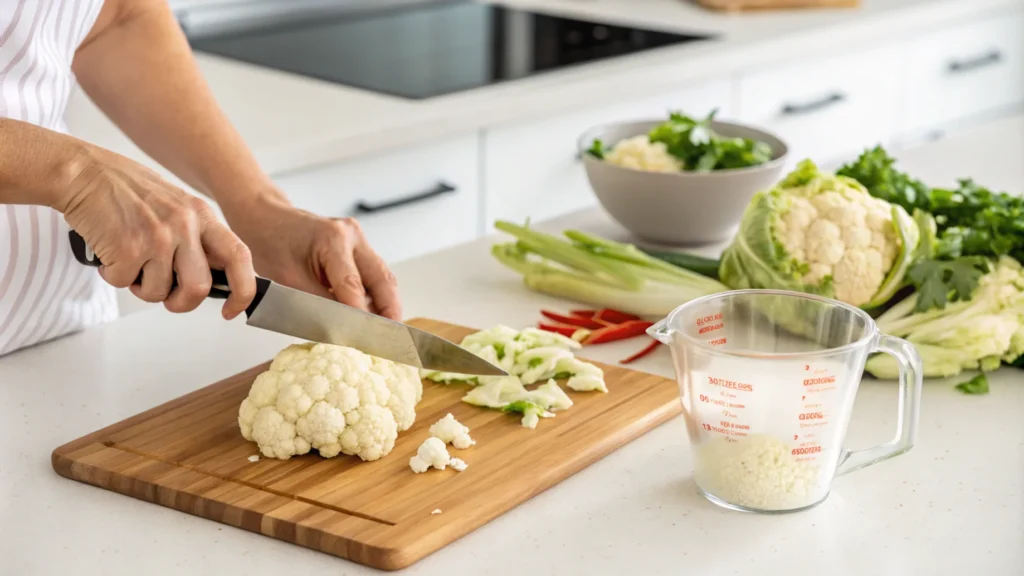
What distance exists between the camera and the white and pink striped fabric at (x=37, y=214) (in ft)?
4.09

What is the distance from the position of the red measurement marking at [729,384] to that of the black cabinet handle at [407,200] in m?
1.23

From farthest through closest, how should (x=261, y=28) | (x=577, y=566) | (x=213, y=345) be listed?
(x=261, y=28) < (x=213, y=345) < (x=577, y=566)

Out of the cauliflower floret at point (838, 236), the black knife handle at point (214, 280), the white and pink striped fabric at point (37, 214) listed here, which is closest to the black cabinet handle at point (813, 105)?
the cauliflower floret at point (838, 236)

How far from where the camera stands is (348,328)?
110 cm

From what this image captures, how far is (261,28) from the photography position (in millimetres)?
2738

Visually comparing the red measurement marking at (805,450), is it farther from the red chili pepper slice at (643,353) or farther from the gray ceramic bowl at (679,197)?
the gray ceramic bowl at (679,197)

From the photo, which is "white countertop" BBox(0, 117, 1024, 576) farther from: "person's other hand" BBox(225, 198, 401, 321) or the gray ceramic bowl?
the gray ceramic bowl

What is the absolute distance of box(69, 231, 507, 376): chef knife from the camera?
1094 mm

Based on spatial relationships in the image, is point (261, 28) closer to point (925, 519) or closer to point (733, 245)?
point (733, 245)

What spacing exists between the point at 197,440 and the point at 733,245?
621 mm

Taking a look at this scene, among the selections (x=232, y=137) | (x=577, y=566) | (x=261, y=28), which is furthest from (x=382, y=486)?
(x=261, y=28)

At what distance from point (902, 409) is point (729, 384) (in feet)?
0.50

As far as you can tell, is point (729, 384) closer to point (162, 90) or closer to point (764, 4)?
point (162, 90)

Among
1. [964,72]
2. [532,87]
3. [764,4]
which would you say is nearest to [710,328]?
[532,87]
